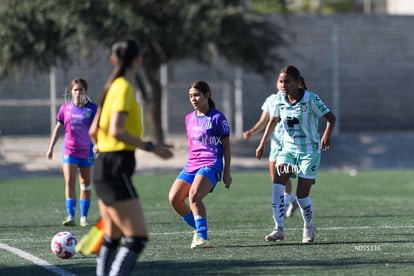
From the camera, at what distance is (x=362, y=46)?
40.9 m

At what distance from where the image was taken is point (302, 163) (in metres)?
11.8

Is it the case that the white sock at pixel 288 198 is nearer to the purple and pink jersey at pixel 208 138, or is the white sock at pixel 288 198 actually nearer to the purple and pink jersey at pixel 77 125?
the purple and pink jersey at pixel 77 125

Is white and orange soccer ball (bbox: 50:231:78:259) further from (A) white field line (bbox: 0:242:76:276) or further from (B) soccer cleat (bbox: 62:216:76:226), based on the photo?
(B) soccer cleat (bbox: 62:216:76:226)

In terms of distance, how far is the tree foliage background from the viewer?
99.9 feet

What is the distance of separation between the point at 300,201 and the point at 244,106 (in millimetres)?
26964

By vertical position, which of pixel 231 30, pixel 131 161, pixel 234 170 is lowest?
pixel 234 170

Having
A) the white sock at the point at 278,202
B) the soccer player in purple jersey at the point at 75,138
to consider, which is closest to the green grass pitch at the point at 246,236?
the white sock at the point at 278,202

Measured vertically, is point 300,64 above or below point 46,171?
above

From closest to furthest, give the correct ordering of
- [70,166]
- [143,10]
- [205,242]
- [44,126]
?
[205,242]
[70,166]
[143,10]
[44,126]

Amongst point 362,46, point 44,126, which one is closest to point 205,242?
point 44,126

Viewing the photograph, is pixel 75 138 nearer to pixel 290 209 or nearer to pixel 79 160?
pixel 79 160

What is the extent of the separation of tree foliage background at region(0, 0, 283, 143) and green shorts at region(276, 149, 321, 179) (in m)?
18.4

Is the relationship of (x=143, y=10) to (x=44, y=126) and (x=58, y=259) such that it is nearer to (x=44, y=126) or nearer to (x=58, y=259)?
(x=44, y=126)

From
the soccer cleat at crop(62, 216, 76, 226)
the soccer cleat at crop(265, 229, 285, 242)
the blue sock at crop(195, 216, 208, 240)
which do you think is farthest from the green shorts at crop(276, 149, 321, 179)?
the soccer cleat at crop(62, 216, 76, 226)
